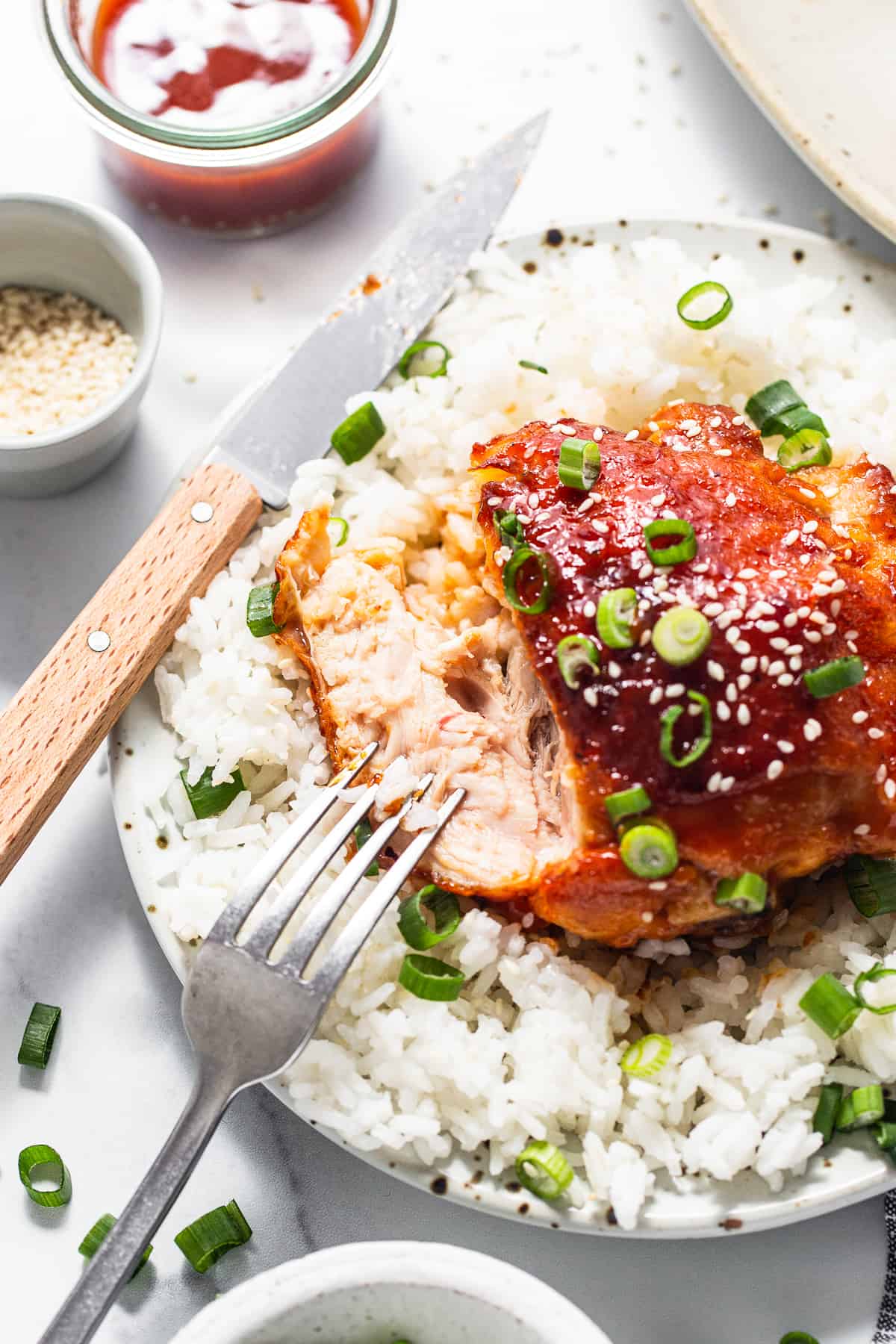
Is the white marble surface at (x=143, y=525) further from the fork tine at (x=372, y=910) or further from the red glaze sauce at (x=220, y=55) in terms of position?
the fork tine at (x=372, y=910)

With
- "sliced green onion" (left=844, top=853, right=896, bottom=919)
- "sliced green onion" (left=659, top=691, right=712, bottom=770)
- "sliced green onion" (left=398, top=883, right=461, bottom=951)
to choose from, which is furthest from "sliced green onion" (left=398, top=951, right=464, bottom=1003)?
"sliced green onion" (left=844, top=853, right=896, bottom=919)

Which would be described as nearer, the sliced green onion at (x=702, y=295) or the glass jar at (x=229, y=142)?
the sliced green onion at (x=702, y=295)

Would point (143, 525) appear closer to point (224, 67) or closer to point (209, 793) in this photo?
point (209, 793)

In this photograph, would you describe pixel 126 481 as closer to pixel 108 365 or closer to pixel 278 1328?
pixel 108 365

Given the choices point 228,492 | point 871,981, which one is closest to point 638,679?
point 871,981

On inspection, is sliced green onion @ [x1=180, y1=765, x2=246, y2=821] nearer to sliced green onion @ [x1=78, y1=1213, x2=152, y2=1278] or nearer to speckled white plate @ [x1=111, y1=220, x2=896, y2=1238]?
speckled white plate @ [x1=111, y1=220, x2=896, y2=1238]

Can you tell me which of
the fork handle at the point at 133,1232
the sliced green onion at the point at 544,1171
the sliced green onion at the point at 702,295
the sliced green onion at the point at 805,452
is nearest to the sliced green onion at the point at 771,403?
the sliced green onion at the point at 805,452
